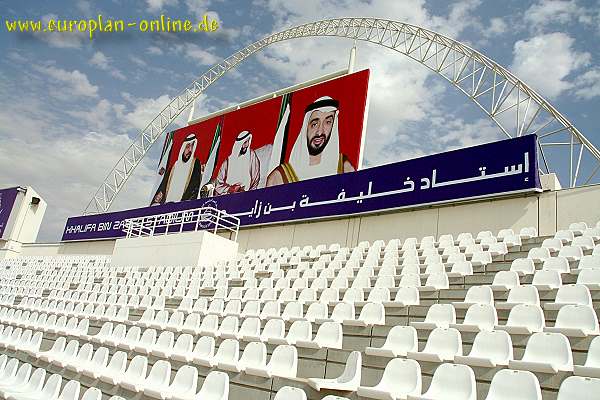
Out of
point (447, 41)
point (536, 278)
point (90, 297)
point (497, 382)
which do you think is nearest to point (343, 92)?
point (447, 41)

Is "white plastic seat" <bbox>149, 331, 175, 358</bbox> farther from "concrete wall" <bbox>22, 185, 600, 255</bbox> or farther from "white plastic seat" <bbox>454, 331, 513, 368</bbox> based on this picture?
"concrete wall" <bbox>22, 185, 600, 255</bbox>

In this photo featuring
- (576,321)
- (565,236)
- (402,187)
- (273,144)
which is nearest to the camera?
(576,321)

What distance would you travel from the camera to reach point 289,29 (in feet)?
71.9

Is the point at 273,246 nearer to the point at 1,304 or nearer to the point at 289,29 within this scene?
the point at 1,304

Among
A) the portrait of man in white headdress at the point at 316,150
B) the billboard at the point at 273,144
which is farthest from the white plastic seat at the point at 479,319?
the portrait of man in white headdress at the point at 316,150

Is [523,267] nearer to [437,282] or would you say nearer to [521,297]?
[437,282]

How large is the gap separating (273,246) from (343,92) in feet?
17.9

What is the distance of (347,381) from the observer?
3170 mm

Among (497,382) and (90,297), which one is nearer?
(497,382)

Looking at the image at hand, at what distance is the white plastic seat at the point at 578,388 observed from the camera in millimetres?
2436

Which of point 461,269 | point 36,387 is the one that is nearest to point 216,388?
point 36,387

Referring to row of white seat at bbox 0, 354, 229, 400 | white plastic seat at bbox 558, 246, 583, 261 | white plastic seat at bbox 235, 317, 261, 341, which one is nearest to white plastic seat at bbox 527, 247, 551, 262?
white plastic seat at bbox 558, 246, 583, 261

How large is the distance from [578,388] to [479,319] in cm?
150

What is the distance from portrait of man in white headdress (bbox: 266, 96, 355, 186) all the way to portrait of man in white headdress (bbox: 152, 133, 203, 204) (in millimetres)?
4352
